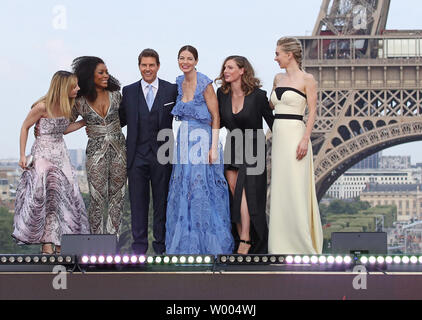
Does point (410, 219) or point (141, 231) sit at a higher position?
point (141, 231)

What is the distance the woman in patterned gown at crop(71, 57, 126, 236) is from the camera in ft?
26.8

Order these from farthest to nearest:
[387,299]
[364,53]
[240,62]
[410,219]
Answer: [410,219], [364,53], [240,62], [387,299]

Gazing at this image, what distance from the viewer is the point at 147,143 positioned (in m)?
8.09

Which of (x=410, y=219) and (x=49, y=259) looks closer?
(x=49, y=259)

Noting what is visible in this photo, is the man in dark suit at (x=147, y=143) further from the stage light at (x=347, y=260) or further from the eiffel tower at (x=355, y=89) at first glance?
the eiffel tower at (x=355, y=89)

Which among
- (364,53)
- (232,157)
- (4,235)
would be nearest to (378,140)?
(364,53)

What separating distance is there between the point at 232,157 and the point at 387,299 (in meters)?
2.08

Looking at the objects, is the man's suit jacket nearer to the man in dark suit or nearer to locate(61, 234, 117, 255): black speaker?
the man in dark suit

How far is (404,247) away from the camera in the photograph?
5956 cm

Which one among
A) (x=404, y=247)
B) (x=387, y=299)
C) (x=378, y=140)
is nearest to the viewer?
(x=387, y=299)

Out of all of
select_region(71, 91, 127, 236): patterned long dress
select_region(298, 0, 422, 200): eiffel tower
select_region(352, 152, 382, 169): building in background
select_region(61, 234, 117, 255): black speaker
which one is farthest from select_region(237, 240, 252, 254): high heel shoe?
select_region(352, 152, 382, 169): building in background

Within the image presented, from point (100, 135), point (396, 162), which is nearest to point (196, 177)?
point (100, 135)

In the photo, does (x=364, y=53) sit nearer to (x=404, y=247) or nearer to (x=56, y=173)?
(x=56, y=173)

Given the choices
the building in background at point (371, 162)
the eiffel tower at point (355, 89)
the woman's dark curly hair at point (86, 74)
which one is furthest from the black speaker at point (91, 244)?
the building in background at point (371, 162)
